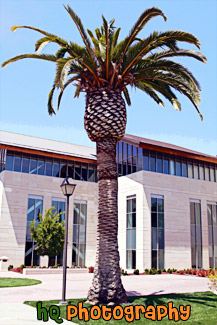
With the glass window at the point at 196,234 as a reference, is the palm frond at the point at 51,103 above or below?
above

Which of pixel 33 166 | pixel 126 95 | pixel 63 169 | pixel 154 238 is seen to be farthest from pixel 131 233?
pixel 126 95

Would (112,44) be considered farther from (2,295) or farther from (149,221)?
(149,221)

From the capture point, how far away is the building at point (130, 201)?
31.6m

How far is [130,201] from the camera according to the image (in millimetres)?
33812

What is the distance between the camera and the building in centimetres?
3159

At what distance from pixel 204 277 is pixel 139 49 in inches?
783

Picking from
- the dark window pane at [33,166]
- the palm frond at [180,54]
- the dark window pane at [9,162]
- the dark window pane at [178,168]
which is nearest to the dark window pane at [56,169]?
the dark window pane at [33,166]

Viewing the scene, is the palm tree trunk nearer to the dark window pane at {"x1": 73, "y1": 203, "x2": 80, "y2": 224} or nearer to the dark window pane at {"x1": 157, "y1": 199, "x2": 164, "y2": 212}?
the dark window pane at {"x1": 157, "y1": 199, "x2": 164, "y2": 212}

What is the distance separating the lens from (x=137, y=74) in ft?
48.6

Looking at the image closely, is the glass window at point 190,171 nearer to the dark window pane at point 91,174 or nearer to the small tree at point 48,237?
the dark window pane at point 91,174

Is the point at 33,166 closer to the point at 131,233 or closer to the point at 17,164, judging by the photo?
the point at 17,164

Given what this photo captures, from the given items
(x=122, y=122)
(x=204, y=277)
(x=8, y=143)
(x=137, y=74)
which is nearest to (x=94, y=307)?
(x=122, y=122)

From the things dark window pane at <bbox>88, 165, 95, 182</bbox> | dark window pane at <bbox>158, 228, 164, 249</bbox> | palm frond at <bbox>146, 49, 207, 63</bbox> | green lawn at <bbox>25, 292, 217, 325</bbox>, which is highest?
palm frond at <bbox>146, 49, 207, 63</bbox>

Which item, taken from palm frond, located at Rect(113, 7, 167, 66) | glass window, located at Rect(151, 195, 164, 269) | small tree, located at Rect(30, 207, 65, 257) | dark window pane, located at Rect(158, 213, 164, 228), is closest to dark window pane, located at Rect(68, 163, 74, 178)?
small tree, located at Rect(30, 207, 65, 257)
